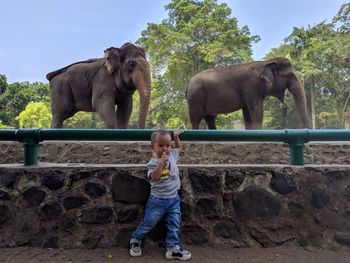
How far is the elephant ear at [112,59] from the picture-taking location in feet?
20.6

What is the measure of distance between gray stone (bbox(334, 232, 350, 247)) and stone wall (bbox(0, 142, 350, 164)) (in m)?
3.17

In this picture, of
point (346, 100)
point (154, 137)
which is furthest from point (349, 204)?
point (346, 100)

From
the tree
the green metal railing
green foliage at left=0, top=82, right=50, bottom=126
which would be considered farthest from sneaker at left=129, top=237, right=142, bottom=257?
green foliage at left=0, top=82, right=50, bottom=126

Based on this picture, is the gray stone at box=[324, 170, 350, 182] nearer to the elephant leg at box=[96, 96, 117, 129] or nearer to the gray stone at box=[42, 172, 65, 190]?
the gray stone at box=[42, 172, 65, 190]

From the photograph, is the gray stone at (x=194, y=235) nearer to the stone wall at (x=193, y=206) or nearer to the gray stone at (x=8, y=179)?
the stone wall at (x=193, y=206)

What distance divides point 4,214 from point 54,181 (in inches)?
17.5

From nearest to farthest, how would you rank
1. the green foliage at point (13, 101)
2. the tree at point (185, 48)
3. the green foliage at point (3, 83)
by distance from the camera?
the tree at point (185, 48) → the green foliage at point (13, 101) → the green foliage at point (3, 83)

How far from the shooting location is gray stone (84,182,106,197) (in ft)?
9.14

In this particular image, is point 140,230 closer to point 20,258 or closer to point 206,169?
point 206,169

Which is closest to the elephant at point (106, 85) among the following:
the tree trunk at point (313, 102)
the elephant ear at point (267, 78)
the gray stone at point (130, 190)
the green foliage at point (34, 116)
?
the elephant ear at point (267, 78)

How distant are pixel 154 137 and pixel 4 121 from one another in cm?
3738

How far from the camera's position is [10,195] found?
2.79m

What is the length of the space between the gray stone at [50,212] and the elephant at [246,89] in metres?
4.90

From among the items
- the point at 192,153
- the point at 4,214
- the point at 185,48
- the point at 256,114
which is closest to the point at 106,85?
the point at 192,153
